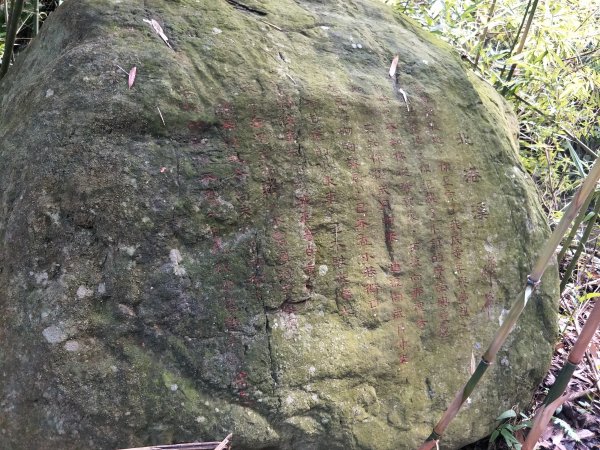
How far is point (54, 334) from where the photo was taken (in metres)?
1.60

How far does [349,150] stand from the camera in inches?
84.4

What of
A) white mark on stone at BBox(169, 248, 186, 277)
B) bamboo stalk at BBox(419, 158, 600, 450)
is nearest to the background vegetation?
bamboo stalk at BBox(419, 158, 600, 450)

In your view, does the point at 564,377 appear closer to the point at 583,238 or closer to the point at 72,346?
the point at 72,346

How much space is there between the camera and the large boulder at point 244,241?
1646 millimetres

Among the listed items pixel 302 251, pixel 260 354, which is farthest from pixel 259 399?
pixel 302 251

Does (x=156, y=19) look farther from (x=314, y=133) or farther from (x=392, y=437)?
(x=392, y=437)

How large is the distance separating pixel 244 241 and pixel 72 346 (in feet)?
2.13

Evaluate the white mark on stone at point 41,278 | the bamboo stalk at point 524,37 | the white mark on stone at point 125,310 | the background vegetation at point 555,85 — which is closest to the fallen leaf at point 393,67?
the background vegetation at point 555,85

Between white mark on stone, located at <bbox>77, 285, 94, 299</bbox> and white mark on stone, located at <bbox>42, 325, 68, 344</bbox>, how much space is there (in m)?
0.12

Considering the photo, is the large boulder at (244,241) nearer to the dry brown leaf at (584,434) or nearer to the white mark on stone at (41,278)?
the white mark on stone at (41,278)

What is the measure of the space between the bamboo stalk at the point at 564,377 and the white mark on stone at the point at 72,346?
128 cm

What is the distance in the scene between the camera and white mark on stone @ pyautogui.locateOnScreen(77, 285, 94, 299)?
1.64m

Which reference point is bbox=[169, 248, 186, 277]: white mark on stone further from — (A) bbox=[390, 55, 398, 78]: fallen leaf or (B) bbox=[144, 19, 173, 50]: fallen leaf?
(A) bbox=[390, 55, 398, 78]: fallen leaf

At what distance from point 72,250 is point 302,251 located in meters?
0.79
